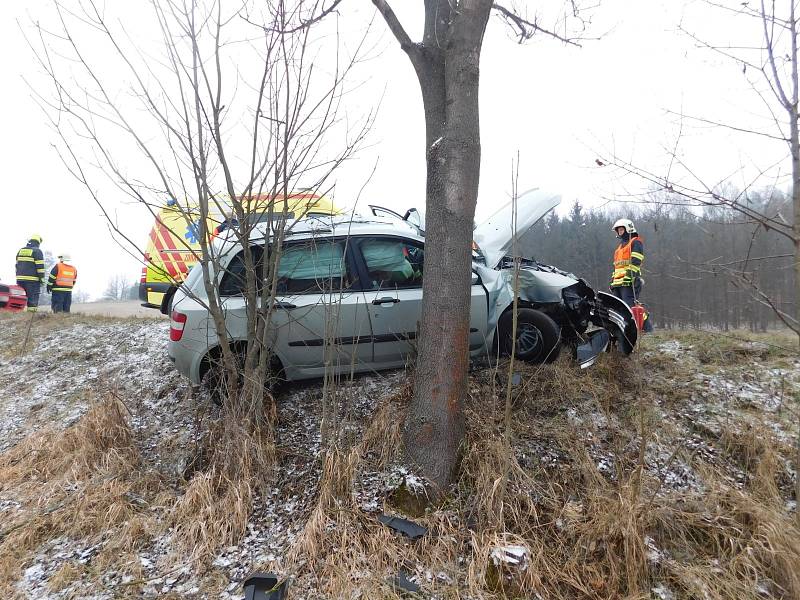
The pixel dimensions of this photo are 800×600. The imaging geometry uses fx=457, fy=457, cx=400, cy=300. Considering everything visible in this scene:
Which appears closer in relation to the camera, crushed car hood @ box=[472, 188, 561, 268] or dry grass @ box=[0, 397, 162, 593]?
Answer: dry grass @ box=[0, 397, 162, 593]

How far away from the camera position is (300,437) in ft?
13.5

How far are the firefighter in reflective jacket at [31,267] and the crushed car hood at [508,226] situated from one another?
10104 millimetres

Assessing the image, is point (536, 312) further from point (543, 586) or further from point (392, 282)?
point (543, 586)

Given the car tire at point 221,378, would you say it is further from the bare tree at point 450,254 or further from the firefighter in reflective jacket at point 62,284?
the firefighter in reflective jacket at point 62,284

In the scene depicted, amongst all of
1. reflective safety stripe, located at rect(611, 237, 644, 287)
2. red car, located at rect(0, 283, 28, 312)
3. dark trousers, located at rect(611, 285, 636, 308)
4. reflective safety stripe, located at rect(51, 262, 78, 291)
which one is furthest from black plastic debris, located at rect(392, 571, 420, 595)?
red car, located at rect(0, 283, 28, 312)

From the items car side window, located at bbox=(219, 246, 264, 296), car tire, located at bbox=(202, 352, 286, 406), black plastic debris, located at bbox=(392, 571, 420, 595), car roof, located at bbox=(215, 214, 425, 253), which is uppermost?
car roof, located at bbox=(215, 214, 425, 253)

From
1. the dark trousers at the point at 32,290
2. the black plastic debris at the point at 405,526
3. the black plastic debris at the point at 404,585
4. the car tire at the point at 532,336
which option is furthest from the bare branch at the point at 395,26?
the dark trousers at the point at 32,290

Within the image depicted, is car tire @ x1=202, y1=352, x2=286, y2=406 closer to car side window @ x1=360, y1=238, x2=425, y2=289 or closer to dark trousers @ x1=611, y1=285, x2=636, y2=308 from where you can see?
car side window @ x1=360, y1=238, x2=425, y2=289

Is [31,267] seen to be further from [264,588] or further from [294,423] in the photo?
[264,588]

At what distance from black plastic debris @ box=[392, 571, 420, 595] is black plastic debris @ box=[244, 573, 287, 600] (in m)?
0.68

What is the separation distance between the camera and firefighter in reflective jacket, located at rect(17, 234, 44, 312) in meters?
10.0

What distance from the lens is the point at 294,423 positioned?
4285 millimetres

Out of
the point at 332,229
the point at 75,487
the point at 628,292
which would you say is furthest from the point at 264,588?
the point at 628,292

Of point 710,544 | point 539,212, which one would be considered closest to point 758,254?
point 710,544
